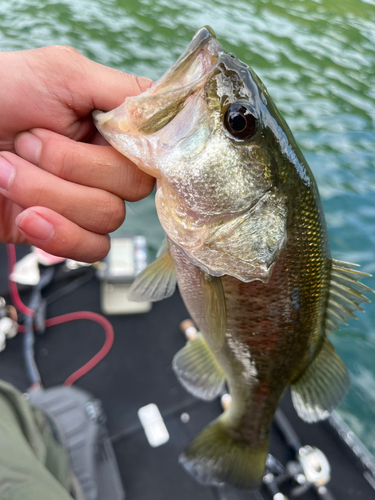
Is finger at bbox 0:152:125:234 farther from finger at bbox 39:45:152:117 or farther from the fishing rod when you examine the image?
the fishing rod

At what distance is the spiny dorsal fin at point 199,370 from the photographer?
1.82m

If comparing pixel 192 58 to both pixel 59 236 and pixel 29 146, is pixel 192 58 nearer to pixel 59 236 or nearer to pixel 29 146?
pixel 29 146

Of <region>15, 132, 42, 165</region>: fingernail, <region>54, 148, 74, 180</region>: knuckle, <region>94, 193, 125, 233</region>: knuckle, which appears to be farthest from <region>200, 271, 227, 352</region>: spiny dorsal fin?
<region>15, 132, 42, 165</region>: fingernail

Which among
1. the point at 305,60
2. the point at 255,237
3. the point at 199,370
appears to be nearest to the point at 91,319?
the point at 199,370

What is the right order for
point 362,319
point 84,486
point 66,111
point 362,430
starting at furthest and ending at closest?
point 362,319
point 362,430
point 84,486
point 66,111

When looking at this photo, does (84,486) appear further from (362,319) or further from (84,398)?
(362,319)

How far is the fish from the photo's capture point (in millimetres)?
1059

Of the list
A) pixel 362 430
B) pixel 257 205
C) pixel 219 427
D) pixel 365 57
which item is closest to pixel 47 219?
pixel 257 205

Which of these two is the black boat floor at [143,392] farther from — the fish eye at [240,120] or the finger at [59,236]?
the fish eye at [240,120]

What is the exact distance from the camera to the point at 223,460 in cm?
181

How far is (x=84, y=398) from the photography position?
2.21m

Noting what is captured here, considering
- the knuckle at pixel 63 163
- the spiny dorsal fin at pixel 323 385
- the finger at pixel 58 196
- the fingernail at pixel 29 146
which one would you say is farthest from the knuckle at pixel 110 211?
the spiny dorsal fin at pixel 323 385

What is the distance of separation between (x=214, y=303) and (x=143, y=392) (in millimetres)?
1552

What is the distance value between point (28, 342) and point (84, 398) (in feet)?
2.46
